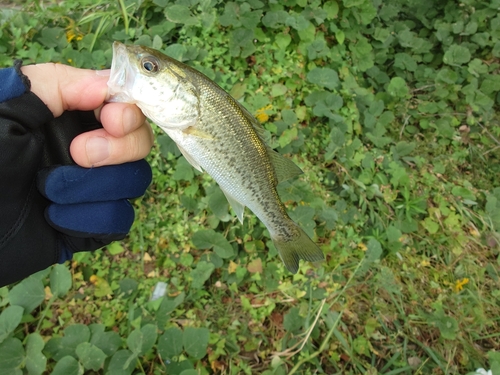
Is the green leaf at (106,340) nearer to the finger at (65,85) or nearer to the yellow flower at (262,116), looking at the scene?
the finger at (65,85)

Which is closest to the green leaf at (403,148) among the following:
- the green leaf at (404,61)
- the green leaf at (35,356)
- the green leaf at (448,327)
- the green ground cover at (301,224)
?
the green ground cover at (301,224)

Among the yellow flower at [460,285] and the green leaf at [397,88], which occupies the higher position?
the green leaf at [397,88]

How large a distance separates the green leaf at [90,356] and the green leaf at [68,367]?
41 millimetres

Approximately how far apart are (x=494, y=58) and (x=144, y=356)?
563cm

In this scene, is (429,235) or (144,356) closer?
(144,356)

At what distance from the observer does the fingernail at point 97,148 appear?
1785 mm

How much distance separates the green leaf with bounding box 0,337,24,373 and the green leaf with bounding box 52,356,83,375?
0.89 ft

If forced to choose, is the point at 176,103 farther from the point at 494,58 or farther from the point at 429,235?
the point at 494,58

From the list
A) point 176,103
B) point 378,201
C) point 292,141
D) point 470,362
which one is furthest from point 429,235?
point 176,103

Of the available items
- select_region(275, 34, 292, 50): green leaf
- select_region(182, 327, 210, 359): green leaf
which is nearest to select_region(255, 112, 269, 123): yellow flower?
select_region(275, 34, 292, 50): green leaf

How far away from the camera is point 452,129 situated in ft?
14.7

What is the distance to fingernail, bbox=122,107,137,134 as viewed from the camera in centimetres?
177

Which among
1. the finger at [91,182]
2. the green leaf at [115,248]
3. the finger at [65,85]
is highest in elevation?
the finger at [65,85]

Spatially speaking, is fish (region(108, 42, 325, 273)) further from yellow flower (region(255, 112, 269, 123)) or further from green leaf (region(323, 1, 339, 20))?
green leaf (region(323, 1, 339, 20))
